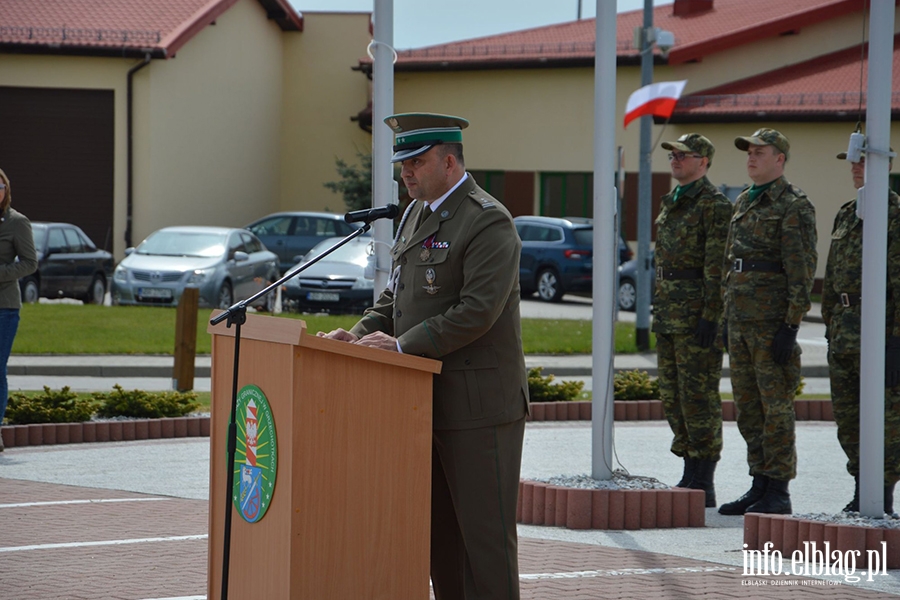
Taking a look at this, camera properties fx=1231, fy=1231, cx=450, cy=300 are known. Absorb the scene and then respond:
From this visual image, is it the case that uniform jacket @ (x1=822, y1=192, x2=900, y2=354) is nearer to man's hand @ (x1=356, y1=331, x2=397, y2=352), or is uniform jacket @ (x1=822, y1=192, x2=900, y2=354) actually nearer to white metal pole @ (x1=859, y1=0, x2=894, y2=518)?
white metal pole @ (x1=859, y1=0, x2=894, y2=518)

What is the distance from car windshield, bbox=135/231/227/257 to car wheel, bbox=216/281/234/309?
2.29ft

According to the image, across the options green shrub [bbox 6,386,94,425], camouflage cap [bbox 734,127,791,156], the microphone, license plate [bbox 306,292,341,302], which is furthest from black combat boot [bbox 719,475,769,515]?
license plate [bbox 306,292,341,302]

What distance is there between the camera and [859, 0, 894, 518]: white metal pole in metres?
6.00

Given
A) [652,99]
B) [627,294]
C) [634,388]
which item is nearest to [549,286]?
[627,294]

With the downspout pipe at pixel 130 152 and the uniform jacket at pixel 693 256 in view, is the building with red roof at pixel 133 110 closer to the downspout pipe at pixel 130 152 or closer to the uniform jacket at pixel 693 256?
the downspout pipe at pixel 130 152

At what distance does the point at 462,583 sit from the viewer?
477cm

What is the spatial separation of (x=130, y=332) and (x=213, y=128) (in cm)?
1760

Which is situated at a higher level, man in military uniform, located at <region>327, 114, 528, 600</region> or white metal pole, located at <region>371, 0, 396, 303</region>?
white metal pole, located at <region>371, 0, 396, 303</region>

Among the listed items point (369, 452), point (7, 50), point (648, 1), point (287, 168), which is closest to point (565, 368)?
point (648, 1)

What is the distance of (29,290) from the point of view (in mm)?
21875

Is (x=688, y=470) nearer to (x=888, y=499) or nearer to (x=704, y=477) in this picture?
(x=704, y=477)

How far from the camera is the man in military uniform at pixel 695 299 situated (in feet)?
24.9

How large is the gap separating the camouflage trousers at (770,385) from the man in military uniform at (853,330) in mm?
265

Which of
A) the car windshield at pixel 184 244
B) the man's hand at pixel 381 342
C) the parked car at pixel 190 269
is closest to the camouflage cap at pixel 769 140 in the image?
the man's hand at pixel 381 342
